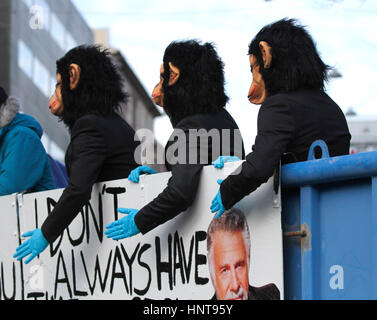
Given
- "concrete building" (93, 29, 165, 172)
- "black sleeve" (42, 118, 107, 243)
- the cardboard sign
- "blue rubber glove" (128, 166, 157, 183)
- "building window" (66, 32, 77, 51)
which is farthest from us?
"concrete building" (93, 29, 165, 172)

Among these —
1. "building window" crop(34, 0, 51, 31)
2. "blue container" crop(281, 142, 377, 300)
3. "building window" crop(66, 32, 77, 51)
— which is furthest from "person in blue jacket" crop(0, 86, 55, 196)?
"building window" crop(66, 32, 77, 51)

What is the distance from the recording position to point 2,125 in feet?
17.0

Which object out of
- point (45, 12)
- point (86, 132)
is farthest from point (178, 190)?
point (45, 12)

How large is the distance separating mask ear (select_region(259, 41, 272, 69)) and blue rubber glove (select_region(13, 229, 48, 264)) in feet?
5.23

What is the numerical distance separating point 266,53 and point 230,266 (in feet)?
3.32

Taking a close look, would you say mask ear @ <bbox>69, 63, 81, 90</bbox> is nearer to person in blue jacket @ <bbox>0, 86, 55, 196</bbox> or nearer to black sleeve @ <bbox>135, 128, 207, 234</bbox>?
person in blue jacket @ <bbox>0, 86, 55, 196</bbox>

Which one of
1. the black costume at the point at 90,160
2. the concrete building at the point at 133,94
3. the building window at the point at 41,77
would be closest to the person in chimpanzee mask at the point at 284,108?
the black costume at the point at 90,160

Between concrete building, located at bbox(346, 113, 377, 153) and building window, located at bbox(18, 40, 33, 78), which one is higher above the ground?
building window, located at bbox(18, 40, 33, 78)

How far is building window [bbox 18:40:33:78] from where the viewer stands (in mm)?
36281

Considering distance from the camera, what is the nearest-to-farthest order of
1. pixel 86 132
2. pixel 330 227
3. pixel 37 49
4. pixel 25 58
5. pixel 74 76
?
pixel 330 227
pixel 86 132
pixel 74 76
pixel 25 58
pixel 37 49

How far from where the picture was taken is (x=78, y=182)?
4.09m

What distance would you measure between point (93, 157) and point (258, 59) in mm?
1149

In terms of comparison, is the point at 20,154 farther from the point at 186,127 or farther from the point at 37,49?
the point at 37,49
